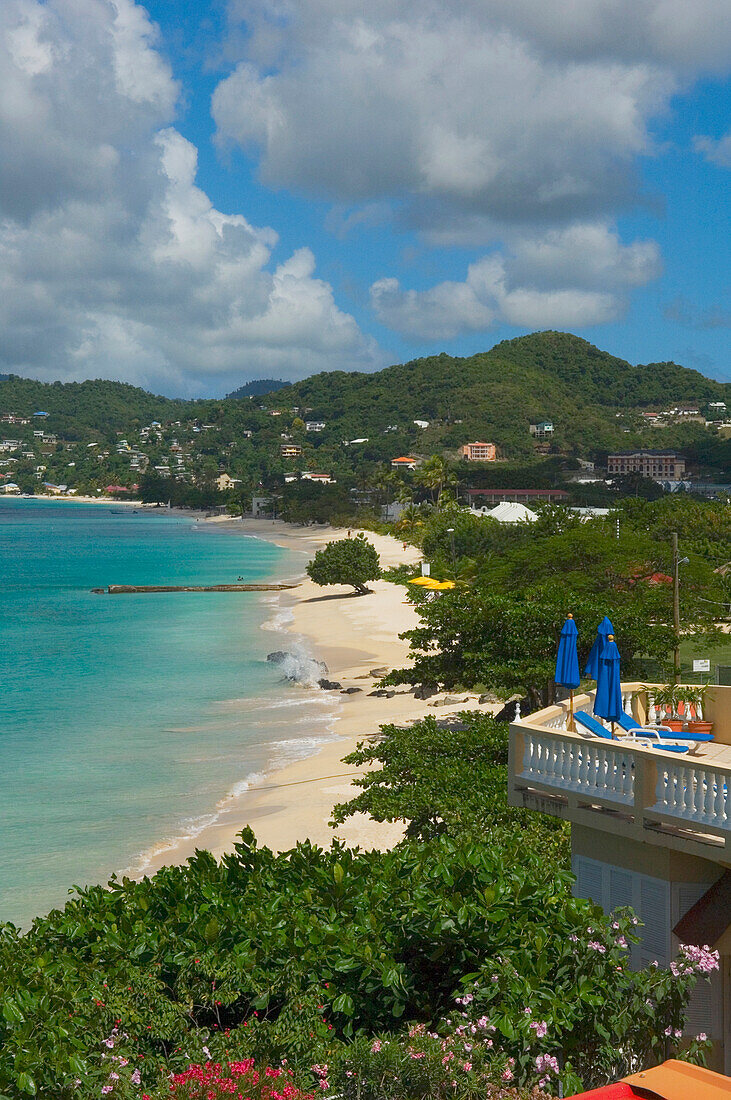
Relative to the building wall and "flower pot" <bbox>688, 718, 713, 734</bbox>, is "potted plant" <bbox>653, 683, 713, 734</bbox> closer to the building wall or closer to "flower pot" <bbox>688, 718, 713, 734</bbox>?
"flower pot" <bbox>688, 718, 713, 734</bbox>

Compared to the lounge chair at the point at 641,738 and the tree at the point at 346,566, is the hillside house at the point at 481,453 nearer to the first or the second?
the tree at the point at 346,566

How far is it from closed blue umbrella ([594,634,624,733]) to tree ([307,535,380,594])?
52475 millimetres

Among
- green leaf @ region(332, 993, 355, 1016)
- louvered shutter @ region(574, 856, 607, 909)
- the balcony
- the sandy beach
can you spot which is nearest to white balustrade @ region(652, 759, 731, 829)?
the balcony

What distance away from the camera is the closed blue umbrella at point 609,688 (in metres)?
10.5

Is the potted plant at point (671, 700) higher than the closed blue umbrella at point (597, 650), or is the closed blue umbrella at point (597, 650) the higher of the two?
the closed blue umbrella at point (597, 650)

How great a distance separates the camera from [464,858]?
7656mm

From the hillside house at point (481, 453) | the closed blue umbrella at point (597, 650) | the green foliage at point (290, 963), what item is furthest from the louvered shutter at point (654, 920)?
the hillside house at point (481, 453)

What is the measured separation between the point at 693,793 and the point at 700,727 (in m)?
2.86

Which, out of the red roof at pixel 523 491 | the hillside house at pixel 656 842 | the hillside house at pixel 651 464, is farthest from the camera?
the hillside house at pixel 651 464

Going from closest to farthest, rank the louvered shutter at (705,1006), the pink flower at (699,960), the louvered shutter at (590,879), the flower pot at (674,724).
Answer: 1. the pink flower at (699,960)
2. the louvered shutter at (705,1006)
3. the louvered shutter at (590,879)
4. the flower pot at (674,724)

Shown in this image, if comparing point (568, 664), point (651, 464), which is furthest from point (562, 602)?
point (651, 464)

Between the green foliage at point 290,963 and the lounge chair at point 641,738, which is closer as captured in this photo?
the green foliage at point 290,963

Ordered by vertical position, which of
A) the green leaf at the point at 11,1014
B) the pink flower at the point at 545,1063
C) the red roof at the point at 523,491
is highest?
the red roof at the point at 523,491

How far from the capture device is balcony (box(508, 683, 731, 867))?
7969 millimetres
